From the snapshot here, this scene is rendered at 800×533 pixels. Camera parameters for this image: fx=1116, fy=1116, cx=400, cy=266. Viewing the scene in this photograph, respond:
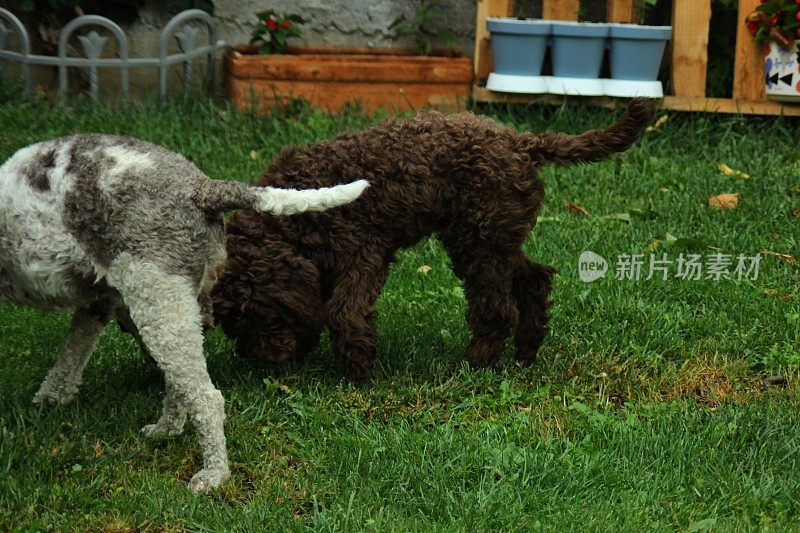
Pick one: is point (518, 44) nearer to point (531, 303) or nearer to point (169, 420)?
point (531, 303)

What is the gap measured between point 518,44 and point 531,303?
3583mm

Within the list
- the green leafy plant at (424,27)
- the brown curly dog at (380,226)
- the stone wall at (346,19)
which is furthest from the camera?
the stone wall at (346,19)

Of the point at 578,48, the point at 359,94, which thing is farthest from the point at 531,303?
the point at 359,94

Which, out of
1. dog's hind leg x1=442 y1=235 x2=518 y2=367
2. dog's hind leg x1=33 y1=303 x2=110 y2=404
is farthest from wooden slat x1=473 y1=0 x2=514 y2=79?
dog's hind leg x1=33 y1=303 x2=110 y2=404

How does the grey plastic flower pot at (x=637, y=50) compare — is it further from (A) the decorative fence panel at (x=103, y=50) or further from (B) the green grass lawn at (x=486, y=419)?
(A) the decorative fence panel at (x=103, y=50)

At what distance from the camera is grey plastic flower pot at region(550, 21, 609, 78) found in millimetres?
7996

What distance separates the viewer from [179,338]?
3.73m

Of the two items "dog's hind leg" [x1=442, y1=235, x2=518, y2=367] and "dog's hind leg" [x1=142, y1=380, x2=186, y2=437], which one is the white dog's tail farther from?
"dog's hind leg" [x1=442, y1=235, x2=518, y2=367]

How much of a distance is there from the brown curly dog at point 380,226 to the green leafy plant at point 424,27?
4160mm

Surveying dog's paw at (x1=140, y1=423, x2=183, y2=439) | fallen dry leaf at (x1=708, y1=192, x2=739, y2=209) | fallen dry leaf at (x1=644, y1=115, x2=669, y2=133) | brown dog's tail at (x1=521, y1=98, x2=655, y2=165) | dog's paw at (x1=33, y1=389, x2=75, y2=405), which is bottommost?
dog's paw at (x1=140, y1=423, x2=183, y2=439)

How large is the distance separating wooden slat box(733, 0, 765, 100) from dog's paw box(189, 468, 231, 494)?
18.3 feet

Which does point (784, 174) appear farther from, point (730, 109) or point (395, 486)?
point (395, 486)

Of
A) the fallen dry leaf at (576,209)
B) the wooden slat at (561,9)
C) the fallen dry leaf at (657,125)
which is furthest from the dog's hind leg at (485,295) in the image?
the wooden slat at (561,9)

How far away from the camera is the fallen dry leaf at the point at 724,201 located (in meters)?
6.79
